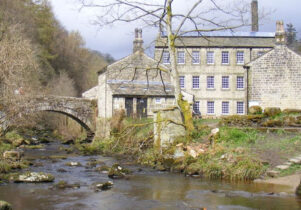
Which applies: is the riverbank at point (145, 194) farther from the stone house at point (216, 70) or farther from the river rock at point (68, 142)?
the stone house at point (216, 70)

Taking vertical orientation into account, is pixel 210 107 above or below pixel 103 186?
above

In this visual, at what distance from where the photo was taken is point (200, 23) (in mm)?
20719

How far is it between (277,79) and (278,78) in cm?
10

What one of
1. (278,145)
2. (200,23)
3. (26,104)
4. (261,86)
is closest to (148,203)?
(278,145)

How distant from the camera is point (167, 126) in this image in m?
20.6

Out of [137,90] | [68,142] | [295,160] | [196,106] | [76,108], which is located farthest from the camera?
[196,106]

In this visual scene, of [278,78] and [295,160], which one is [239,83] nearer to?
[278,78]

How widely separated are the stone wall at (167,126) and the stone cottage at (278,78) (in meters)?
11.6

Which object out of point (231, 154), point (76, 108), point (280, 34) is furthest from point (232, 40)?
point (231, 154)

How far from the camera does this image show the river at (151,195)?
37.4 ft

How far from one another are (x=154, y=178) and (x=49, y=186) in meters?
4.08

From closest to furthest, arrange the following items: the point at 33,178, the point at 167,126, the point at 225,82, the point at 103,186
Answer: the point at 103,186, the point at 33,178, the point at 167,126, the point at 225,82

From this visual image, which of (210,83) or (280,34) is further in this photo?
(210,83)

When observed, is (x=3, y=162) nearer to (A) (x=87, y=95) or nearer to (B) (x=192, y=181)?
(B) (x=192, y=181)
